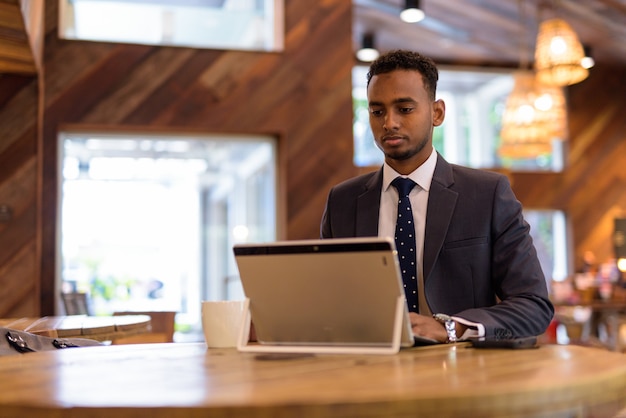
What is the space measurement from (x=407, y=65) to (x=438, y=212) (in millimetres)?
371

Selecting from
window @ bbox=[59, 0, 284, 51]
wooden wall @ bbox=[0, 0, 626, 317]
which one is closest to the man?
wooden wall @ bbox=[0, 0, 626, 317]

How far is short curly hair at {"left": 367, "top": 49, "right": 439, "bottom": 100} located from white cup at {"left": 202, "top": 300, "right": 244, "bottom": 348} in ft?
2.35

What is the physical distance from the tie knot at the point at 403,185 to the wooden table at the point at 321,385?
2.48 ft

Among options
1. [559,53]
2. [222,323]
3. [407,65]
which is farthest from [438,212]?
[559,53]

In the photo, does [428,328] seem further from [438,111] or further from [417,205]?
[438,111]

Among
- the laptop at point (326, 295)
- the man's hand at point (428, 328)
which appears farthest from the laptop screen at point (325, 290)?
the man's hand at point (428, 328)

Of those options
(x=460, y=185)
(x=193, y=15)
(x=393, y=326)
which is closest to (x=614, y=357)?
→ (x=393, y=326)

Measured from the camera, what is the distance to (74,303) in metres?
4.48

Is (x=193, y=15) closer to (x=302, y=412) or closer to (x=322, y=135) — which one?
(x=322, y=135)

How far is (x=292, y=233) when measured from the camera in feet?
21.0

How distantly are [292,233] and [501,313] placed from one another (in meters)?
4.52

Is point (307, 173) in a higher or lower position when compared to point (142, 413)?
higher

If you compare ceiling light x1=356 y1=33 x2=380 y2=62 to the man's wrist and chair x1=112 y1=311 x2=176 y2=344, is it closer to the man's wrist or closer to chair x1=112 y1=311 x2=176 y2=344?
chair x1=112 y1=311 x2=176 y2=344

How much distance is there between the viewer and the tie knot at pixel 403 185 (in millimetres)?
2197
